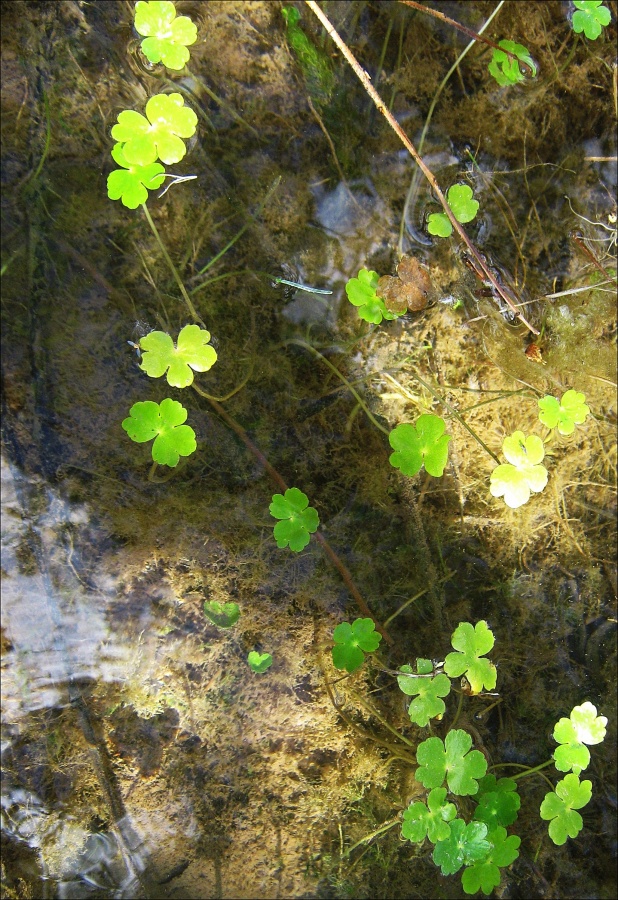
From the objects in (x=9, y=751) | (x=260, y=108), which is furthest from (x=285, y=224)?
(x=9, y=751)

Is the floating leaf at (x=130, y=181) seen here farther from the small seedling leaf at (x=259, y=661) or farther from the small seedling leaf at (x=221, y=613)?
the small seedling leaf at (x=259, y=661)

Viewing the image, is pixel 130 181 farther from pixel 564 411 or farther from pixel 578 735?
pixel 578 735

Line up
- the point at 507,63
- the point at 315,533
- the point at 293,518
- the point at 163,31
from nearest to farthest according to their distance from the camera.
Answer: the point at 163,31
the point at 293,518
the point at 315,533
the point at 507,63

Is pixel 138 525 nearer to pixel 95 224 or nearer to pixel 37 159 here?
pixel 95 224

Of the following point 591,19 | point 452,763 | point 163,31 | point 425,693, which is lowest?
point 452,763

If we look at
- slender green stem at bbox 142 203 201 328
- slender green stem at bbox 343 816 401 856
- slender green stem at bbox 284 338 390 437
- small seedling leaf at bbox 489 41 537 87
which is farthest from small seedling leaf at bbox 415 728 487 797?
small seedling leaf at bbox 489 41 537 87

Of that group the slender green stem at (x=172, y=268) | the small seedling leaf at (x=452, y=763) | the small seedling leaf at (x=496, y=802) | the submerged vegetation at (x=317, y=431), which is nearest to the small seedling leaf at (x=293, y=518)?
the submerged vegetation at (x=317, y=431)

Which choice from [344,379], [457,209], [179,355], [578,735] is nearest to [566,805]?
[578,735]
